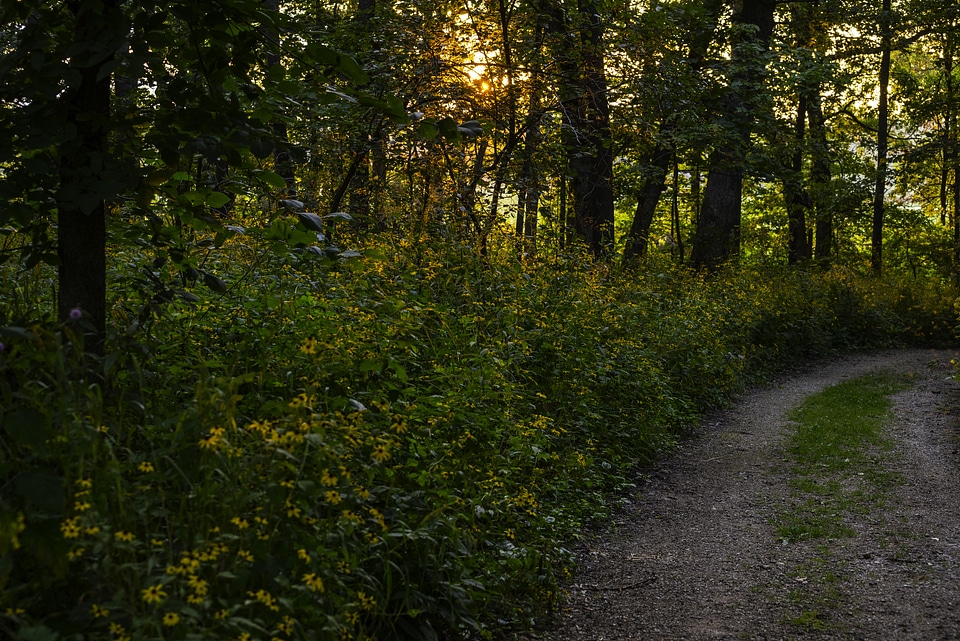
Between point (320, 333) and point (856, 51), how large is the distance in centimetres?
2098

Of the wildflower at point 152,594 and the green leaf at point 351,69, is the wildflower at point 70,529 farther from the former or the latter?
the green leaf at point 351,69

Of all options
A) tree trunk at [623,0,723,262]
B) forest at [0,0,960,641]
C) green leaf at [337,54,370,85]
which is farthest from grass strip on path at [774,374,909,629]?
tree trunk at [623,0,723,262]

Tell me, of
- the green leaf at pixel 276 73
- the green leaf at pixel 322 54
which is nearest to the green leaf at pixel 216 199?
the green leaf at pixel 276 73

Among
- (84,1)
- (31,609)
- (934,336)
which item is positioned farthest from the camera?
(934,336)

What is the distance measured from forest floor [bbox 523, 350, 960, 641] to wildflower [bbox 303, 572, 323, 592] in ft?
5.32

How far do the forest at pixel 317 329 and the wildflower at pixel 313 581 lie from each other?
32 millimetres

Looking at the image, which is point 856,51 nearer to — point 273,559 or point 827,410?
point 827,410

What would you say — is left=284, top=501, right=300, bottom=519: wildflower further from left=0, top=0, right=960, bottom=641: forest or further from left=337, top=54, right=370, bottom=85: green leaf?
left=337, top=54, right=370, bottom=85: green leaf

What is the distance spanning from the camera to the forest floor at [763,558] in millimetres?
4066

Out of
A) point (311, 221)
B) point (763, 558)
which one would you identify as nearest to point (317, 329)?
point (311, 221)

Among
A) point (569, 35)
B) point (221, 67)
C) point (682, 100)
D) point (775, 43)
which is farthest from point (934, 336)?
point (221, 67)

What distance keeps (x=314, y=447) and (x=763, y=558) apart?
3.20 m

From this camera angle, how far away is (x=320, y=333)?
4.35m

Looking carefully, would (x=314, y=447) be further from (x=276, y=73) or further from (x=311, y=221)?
(x=276, y=73)
